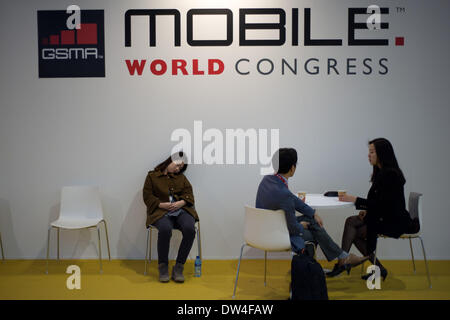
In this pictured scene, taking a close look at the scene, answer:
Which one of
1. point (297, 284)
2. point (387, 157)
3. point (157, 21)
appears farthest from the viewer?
point (157, 21)

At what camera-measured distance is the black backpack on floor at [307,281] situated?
289cm

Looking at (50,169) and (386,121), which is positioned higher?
(386,121)

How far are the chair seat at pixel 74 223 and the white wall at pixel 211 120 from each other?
27cm

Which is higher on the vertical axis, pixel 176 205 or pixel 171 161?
pixel 171 161

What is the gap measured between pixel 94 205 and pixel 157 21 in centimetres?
213

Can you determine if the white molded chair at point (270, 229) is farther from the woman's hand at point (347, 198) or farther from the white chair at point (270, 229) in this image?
the woman's hand at point (347, 198)

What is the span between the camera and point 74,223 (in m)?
4.10

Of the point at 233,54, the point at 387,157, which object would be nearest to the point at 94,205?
the point at 233,54

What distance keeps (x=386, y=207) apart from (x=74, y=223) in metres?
3.05

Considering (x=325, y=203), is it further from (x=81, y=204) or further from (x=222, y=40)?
(x=81, y=204)

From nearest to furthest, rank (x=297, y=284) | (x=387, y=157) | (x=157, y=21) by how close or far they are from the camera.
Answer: (x=297, y=284), (x=387, y=157), (x=157, y=21)

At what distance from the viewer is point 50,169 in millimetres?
4434

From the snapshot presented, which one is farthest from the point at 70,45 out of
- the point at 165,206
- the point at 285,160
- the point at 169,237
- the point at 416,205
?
the point at 416,205

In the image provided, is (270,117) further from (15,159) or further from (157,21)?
(15,159)
